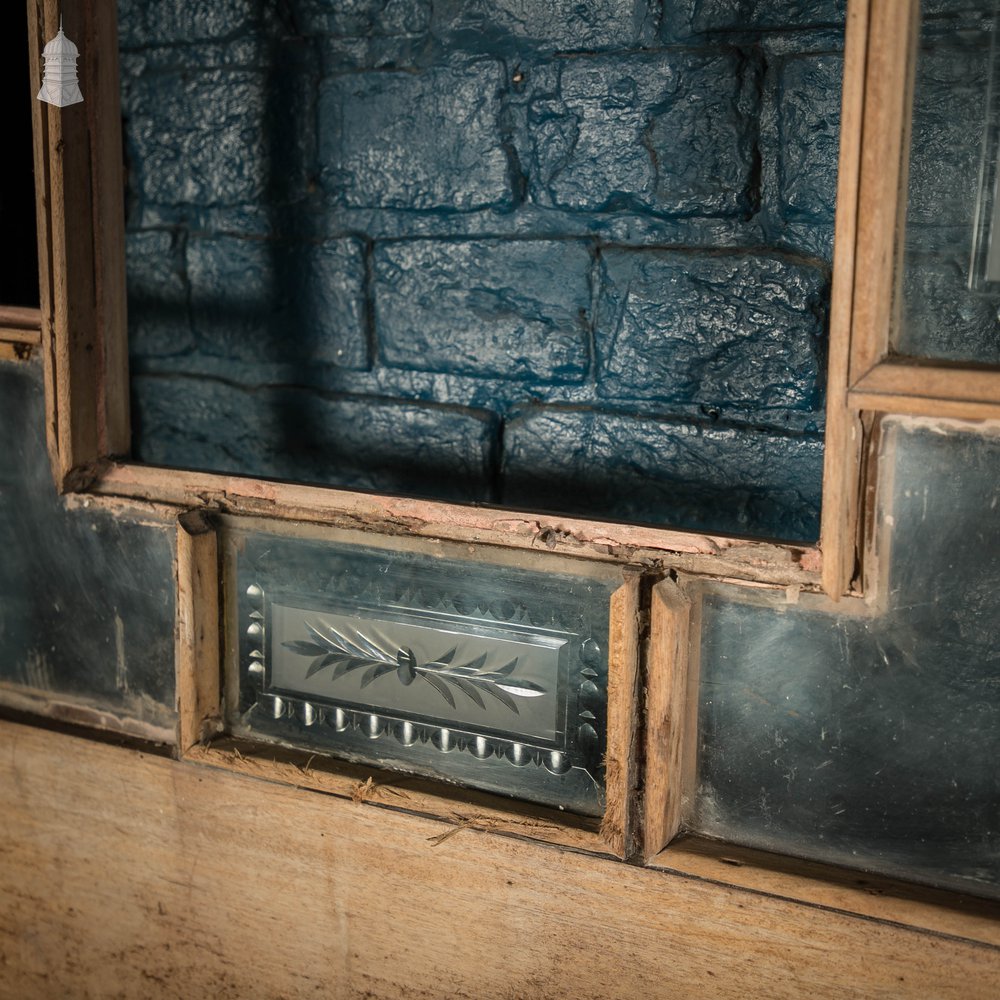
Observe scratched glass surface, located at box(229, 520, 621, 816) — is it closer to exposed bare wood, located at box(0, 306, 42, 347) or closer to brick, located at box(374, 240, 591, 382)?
exposed bare wood, located at box(0, 306, 42, 347)

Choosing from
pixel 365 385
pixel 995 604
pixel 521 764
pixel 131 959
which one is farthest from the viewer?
pixel 365 385

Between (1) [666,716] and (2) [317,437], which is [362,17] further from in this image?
(1) [666,716]

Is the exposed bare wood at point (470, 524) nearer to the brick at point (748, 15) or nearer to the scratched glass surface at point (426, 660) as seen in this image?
the scratched glass surface at point (426, 660)

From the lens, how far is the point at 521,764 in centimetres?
141

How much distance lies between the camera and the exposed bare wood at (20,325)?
1553mm

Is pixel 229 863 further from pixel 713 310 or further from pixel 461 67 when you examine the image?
pixel 461 67

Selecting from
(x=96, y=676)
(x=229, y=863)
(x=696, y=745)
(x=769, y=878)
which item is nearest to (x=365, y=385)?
(x=96, y=676)

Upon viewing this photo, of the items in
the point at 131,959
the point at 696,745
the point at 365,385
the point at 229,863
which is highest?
the point at 365,385

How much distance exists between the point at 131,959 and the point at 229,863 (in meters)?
0.24

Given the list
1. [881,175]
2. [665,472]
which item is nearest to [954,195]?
[881,175]

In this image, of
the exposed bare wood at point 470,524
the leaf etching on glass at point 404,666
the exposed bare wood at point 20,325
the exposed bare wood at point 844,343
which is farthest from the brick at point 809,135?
the exposed bare wood at point 20,325

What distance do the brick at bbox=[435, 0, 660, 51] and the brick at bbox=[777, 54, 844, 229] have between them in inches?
8.9

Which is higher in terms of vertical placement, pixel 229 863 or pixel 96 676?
pixel 96 676

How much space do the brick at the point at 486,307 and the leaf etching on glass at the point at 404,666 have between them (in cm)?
65
